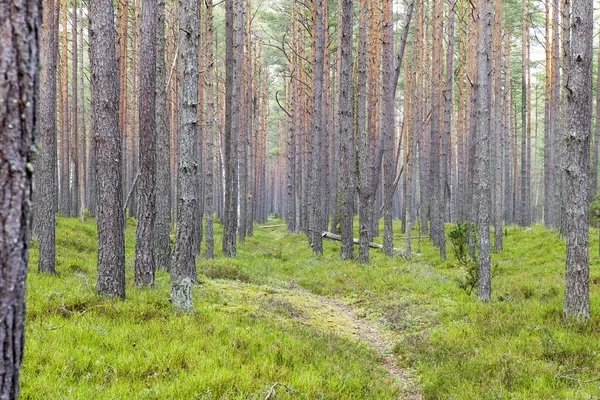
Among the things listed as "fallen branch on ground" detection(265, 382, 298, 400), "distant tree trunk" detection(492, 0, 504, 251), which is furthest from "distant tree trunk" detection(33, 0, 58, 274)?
"distant tree trunk" detection(492, 0, 504, 251)

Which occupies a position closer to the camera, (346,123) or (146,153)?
(146,153)

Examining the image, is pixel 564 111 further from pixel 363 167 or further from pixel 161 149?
pixel 161 149

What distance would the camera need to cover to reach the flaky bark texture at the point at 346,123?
13.9 meters

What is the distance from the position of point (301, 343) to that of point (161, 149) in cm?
633

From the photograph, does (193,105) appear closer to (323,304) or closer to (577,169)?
(323,304)

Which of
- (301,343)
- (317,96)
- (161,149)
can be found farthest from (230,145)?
(301,343)

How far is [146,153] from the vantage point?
811 cm

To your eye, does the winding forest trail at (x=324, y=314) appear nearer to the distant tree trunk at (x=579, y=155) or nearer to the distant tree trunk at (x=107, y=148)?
the distant tree trunk at (x=107, y=148)

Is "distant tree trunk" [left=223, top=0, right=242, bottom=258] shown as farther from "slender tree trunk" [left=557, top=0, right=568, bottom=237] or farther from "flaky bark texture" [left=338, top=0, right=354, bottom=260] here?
"slender tree trunk" [left=557, top=0, right=568, bottom=237]

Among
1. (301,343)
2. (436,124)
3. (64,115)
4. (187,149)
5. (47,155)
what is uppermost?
(64,115)

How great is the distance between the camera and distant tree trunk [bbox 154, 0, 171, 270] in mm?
9672

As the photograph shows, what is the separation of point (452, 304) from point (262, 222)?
35305mm

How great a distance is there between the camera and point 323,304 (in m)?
9.38

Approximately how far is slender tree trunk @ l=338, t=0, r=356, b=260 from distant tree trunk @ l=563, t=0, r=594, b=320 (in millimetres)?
8023
